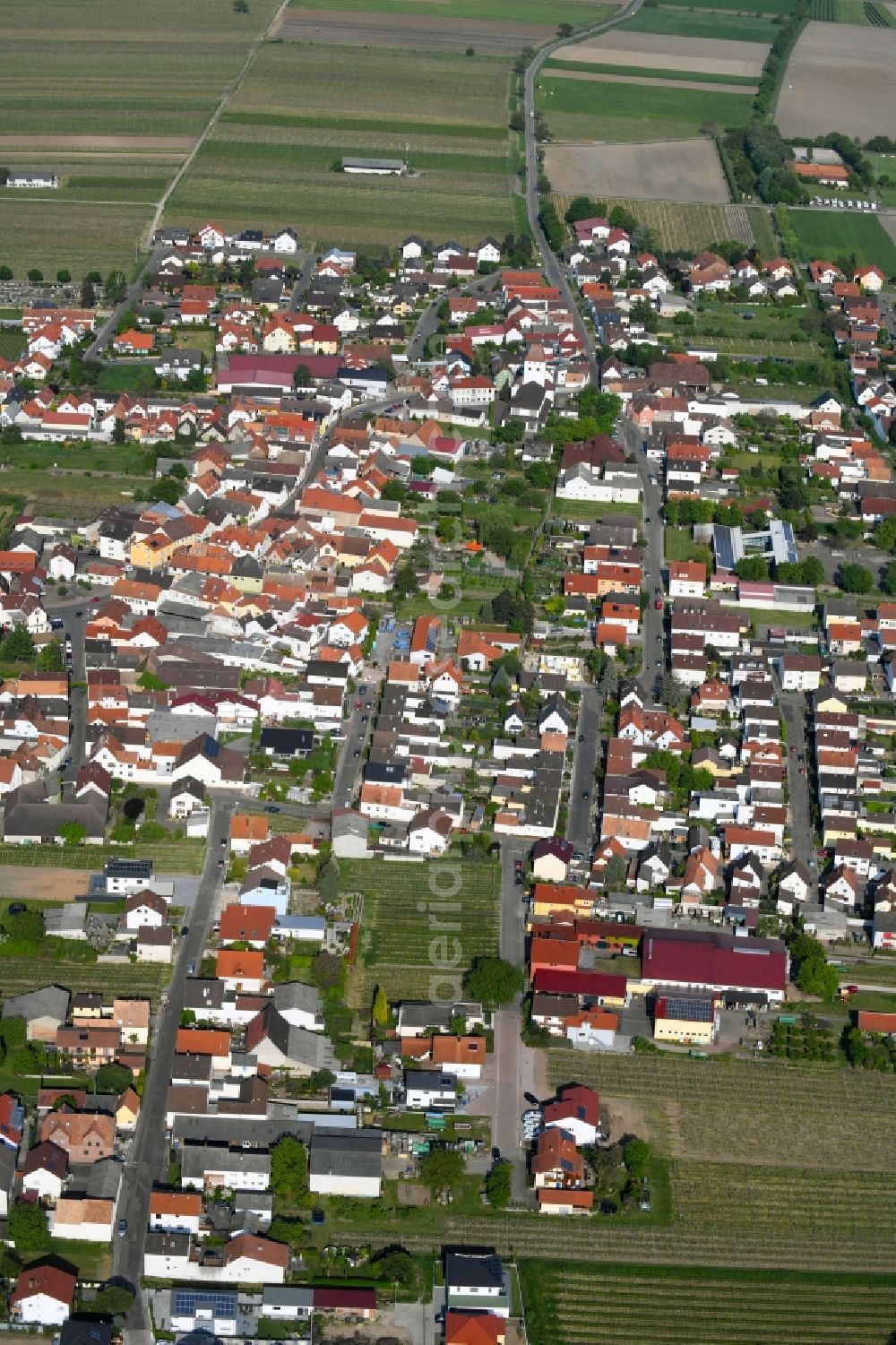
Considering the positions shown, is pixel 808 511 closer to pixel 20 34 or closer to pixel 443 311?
pixel 443 311

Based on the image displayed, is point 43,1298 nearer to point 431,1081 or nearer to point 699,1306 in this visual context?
point 431,1081

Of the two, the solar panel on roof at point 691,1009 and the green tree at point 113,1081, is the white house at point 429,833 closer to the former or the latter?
the solar panel on roof at point 691,1009

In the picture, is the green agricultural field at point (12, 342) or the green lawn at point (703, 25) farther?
the green lawn at point (703, 25)

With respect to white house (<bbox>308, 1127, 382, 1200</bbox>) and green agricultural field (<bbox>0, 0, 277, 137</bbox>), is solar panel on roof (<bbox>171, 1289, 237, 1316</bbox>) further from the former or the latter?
green agricultural field (<bbox>0, 0, 277, 137</bbox>)

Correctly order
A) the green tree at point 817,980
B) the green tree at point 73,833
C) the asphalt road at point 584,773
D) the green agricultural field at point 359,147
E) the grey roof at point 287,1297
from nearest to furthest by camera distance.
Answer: the grey roof at point 287,1297 < the green tree at point 817,980 < the green tree at point 73,833 < the asphalt road at point 584,773 < the green agricultural field at point 359,147

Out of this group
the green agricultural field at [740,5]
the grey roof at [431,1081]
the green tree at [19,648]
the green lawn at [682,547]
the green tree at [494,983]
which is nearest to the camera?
the grey roof at [431,1081]

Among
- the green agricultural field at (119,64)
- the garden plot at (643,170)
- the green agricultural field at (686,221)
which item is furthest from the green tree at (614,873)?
the green agricultural field at (119,64)

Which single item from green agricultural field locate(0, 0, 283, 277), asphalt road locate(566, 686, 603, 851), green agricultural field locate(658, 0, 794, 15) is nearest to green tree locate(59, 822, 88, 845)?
asphalt road locate(566, 686, 603, 851)
